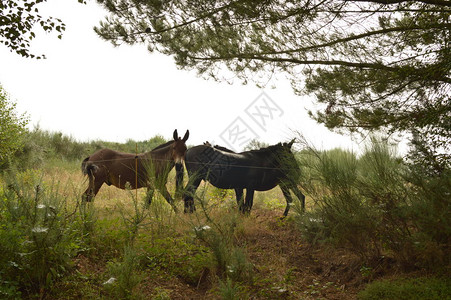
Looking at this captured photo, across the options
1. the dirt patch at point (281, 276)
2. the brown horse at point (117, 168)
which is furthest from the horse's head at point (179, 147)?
the dirt patch at point (281, 276)

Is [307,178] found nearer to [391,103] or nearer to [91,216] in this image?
[391,103]

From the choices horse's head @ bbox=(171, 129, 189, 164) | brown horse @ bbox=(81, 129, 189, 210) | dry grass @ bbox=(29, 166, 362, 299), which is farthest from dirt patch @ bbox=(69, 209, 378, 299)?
brown horse @ bbox=(81, 129, 189, 210)

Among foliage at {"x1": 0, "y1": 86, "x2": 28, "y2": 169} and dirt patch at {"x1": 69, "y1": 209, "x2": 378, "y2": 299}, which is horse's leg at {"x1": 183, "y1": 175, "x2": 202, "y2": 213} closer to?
dirt patch at {"x1": 69, "y1": 209, "x2": 378, "y2": 299}

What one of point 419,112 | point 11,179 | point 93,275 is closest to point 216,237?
point 93,275

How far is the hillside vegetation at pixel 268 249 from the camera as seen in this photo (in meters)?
4.02

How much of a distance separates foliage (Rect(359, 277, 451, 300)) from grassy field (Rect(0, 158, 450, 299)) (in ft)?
0.09

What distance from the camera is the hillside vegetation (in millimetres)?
4023

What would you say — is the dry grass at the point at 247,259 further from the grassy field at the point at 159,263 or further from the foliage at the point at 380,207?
the foliage at the point at 380,207

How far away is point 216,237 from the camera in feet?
15.6

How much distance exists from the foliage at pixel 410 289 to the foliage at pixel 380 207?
0.25 meters

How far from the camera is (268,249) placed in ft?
19.3

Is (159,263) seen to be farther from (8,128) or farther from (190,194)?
(8,128)

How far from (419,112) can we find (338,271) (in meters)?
2.70

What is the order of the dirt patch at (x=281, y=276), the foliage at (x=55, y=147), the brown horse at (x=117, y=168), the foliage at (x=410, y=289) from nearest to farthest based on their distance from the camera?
the foliage at (x=410, y=289) → the dirt patch at (x=281, y=276) → the brown horse at (x=117, y=168) → the foliage at (x=55, y=147)
